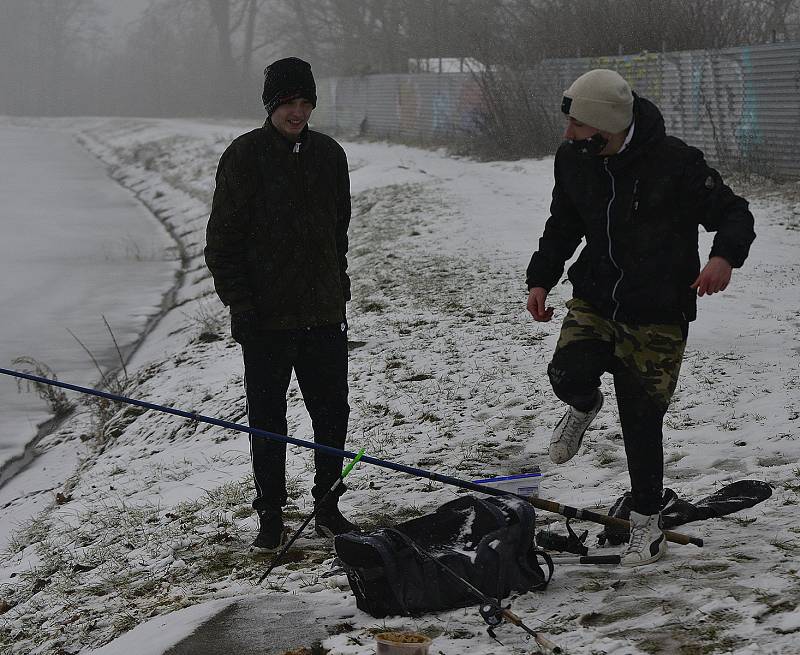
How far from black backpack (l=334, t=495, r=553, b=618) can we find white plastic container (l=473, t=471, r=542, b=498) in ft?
1.20

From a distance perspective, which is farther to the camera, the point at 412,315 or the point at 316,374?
the point at 412,315

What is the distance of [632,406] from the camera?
4.27 metres

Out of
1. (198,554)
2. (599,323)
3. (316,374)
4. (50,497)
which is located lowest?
(50,497)

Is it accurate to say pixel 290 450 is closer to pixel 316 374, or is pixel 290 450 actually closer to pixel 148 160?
pixel 316 374

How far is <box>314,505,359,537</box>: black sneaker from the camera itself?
5336 mm

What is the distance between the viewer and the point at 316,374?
5242 millimetres

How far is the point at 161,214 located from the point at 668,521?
76.0 ft

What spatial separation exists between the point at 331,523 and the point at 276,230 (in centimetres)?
146

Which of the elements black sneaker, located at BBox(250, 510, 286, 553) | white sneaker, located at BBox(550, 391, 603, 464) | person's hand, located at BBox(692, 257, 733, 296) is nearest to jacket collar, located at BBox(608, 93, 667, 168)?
person's hand, located at BBox(692, 257, 733, 296)

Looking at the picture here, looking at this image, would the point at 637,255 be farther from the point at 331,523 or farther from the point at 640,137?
the point at 331,523

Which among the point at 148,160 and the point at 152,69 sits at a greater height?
the point at 152,69

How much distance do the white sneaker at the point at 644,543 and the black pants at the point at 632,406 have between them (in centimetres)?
4

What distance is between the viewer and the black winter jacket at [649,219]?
4.09 meters

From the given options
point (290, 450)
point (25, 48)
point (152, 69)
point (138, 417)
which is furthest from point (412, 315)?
point (25, 48)
